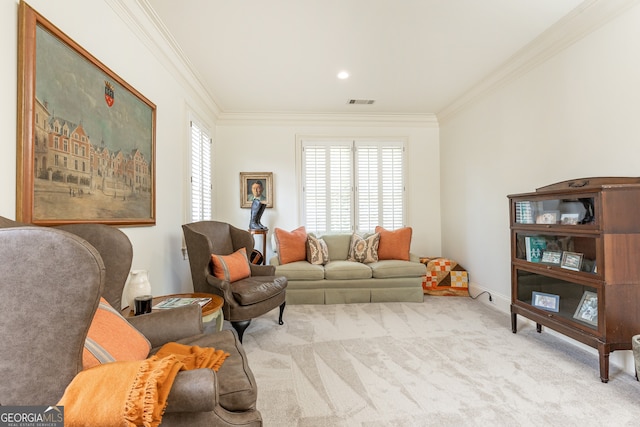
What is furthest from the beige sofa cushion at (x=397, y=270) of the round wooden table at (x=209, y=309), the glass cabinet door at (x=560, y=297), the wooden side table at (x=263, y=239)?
the round wooden table at (x=209, y=309)

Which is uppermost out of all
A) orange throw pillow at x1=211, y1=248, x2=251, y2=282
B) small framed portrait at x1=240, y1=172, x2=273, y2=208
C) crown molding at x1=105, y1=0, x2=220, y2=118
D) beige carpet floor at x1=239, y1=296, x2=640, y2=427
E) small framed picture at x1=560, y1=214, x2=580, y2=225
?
crown molding at x1=105, y1=0, x2=220, y2=118

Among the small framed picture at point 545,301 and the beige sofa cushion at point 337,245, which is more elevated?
the beige sofa cushion at point 337,245

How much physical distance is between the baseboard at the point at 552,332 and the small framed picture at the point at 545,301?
419 mm

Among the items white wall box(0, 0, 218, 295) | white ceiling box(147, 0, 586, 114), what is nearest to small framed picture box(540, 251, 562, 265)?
white ceiling box(147, 0, 586, 114)

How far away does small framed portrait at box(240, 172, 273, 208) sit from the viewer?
4.88 metres

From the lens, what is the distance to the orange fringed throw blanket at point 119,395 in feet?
2.62

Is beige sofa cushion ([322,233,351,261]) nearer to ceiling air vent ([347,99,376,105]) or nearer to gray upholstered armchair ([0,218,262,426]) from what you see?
ceiling air vent ([347,99,376,105])

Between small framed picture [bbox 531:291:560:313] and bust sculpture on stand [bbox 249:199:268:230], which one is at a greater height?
bust sculpture on stand [bbox 249:199:268:230]

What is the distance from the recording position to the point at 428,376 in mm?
2158

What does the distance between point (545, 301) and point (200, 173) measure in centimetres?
391

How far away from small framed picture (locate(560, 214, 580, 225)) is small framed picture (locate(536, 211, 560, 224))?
5cm

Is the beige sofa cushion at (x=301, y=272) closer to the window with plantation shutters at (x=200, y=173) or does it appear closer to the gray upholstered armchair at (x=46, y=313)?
the window with plantation shutters at (x=200, y=173)

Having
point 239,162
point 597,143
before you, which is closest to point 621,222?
point 597,143

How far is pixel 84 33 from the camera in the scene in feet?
6.22
